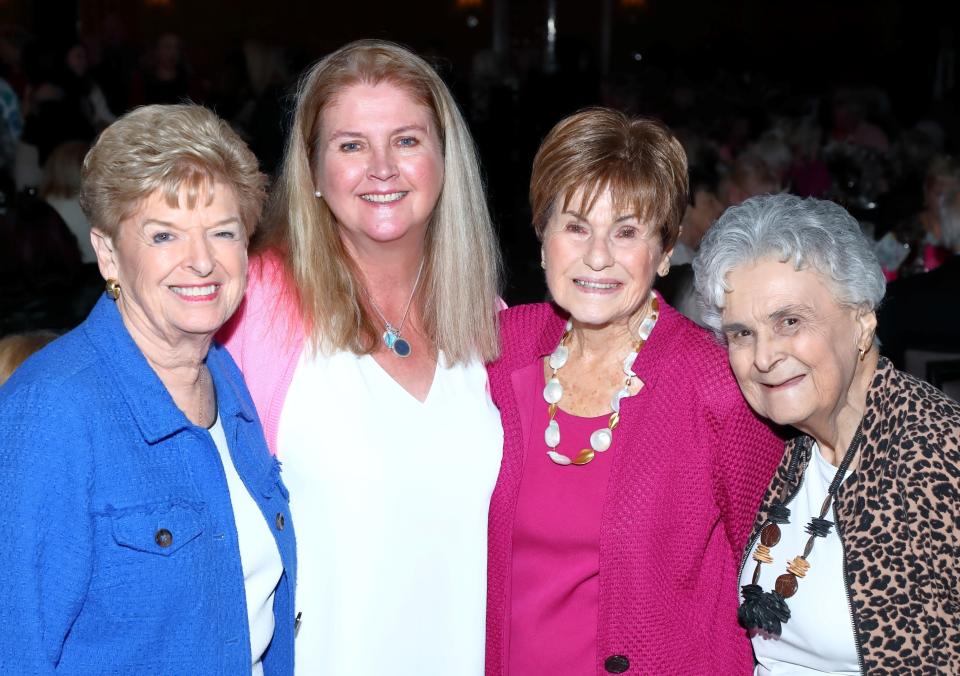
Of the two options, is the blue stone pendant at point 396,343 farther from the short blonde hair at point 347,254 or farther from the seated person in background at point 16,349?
Result: the seated person in background at point 16,349

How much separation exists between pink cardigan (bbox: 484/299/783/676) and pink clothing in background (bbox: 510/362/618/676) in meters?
0.03

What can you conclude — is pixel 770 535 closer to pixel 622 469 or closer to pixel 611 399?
pixel 622 469

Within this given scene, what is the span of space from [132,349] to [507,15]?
581 inches

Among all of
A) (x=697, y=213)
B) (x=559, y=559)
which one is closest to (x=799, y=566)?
(x=559, y=559)

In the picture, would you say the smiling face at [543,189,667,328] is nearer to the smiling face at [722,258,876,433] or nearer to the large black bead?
the smiling face at [722,258,876,433]

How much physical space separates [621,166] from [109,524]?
4.25 feet

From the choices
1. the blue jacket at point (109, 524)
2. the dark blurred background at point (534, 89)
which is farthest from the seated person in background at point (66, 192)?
the blue jacket at point (109, 524)

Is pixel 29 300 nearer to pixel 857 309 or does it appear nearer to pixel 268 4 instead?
pixel 857 309

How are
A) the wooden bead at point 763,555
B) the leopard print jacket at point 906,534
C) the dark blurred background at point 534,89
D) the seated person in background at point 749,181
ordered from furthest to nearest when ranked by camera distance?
the seated person in background at point 749,181, the dark blurred background at point 534,89, the wooden bead at point 763,555, the leopard print jacket at point 906,534

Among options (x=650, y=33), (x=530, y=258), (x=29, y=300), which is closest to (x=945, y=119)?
(x=530, y=258)

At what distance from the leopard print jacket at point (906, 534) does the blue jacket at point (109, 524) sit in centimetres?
119

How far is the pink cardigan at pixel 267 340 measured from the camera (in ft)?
7.75

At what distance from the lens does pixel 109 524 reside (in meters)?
1.83

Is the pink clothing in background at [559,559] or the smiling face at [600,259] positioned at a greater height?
the smiling face at [600,259]
